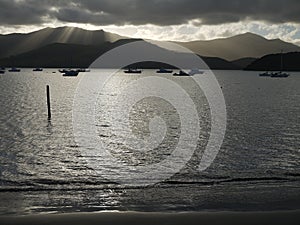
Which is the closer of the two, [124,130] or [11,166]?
[11,166]

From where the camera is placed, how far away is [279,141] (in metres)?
30.0

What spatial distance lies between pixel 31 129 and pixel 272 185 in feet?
77.9

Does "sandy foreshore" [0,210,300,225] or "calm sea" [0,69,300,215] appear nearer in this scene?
"sandy foreshore" [0,210,300,225]

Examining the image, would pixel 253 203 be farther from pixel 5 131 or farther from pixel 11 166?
pixel 5 131

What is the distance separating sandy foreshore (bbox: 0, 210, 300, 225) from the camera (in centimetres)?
1230

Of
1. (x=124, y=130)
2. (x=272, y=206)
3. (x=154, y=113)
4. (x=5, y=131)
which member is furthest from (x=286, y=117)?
(x=272, y=206)

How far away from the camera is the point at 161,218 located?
502 inches

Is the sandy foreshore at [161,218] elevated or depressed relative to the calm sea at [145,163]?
elevated

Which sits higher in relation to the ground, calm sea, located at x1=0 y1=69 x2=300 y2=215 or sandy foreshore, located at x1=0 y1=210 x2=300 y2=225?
sandy foreshore, located at x1=0 y1=210 x2=300 y2=225

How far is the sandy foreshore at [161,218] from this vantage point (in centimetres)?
1230

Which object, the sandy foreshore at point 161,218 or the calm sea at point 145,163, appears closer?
the sandy foreshore at point 161,218

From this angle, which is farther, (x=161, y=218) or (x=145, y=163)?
(x=145, y=163)

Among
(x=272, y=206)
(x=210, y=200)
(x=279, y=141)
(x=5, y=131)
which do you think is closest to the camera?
(x=272, y=206)

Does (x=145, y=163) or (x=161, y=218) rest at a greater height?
(x=161, y=218)
